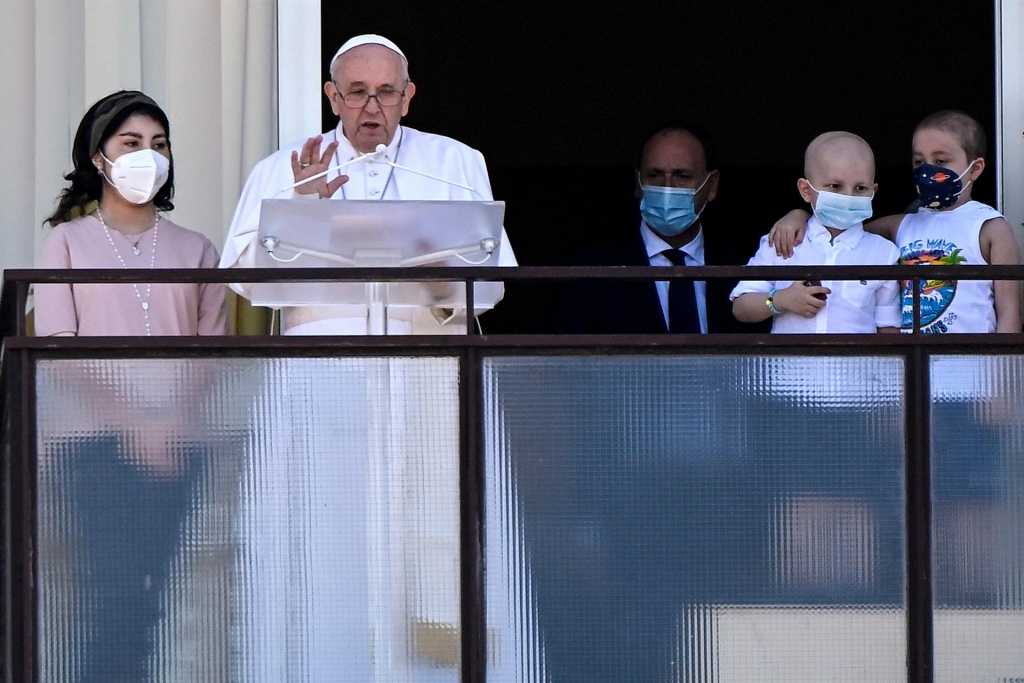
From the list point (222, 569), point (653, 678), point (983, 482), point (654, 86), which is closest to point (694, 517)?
point (653, 678)

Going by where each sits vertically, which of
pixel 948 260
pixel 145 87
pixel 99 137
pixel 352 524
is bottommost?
pixel 352 524

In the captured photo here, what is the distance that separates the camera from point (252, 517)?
4355 mm

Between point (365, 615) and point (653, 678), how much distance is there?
2.42ft

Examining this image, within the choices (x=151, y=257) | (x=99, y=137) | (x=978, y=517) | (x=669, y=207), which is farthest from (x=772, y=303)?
(x=99, y=137)

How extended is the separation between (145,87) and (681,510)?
2516 mm

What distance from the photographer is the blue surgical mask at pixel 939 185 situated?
4.94 meters

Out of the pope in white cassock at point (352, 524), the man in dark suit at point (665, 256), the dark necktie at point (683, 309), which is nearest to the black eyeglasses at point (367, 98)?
the man in dark suit at point (665, 256)

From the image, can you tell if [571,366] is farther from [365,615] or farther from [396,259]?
[365,615]

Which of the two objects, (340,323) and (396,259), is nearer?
(396,259)

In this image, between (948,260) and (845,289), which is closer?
(845,289)

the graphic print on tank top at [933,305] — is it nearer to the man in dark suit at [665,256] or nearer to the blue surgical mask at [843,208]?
the blue surgical mask at [843,208]

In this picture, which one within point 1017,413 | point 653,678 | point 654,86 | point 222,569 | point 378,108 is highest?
point 654,86

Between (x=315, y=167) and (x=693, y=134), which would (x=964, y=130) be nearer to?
(x=693, y=134)

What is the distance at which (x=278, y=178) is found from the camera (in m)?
5.00
